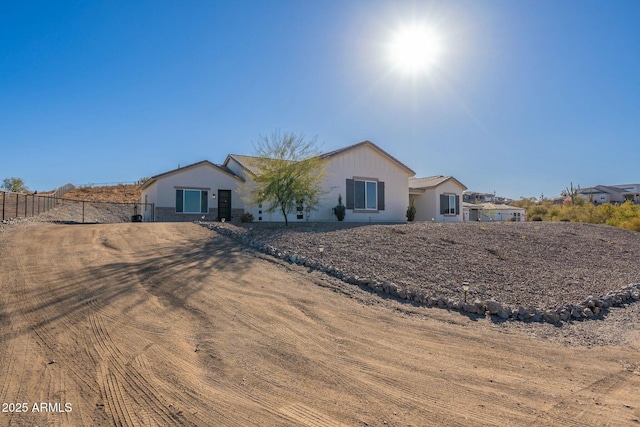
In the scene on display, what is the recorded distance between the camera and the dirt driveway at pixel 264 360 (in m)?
3.13

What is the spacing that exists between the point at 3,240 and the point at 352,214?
15326 millimetres

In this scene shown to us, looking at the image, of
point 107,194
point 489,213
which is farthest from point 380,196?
point 107,194

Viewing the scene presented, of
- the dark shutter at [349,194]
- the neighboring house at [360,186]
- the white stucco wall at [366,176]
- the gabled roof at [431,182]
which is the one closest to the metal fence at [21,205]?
the neighboring house at [360,186]

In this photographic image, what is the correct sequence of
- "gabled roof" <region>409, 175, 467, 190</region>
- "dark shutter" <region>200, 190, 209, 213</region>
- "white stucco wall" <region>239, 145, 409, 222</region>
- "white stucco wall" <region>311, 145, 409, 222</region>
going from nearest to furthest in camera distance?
1. "white stucco wall" <region>239, 145, 409, 222</region>
2. "white stucco wall" <region>311, 145, 409, 222</region>
3. "dark shutter" <region>200, 190, 209, 213</region>
4. "gabled roof" <region>409, 175, 467, 190</region>

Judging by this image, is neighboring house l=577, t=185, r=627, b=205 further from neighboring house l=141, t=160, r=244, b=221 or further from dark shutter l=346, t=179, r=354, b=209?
neighboring house l=141, t=160, r=244, b=221

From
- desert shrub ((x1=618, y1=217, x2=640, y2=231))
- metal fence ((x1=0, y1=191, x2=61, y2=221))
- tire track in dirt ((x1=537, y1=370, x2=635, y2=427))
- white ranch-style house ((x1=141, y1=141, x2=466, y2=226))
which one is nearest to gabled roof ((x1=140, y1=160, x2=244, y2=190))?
white ranch-style house ((x1=141, y1=141, x2=466, y2=226))

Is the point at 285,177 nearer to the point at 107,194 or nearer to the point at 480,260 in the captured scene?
the point at 480,260

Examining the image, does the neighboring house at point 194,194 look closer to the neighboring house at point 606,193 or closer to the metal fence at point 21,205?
the metal fence at point 21,205

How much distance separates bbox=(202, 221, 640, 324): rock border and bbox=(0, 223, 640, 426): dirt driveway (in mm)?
412

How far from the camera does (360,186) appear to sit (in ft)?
69.5

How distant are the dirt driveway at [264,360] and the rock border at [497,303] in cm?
41

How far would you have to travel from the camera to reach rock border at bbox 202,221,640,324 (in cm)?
640

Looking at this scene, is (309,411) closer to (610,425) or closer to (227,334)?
(227,334)

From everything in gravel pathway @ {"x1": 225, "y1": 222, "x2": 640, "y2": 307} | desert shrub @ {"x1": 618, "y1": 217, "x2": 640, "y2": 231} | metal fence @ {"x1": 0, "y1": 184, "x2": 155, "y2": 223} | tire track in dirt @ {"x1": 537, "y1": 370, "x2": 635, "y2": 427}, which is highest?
metal fence @ {"x1": 0, "y1": 184, "x2": 155, "y2": 223}
